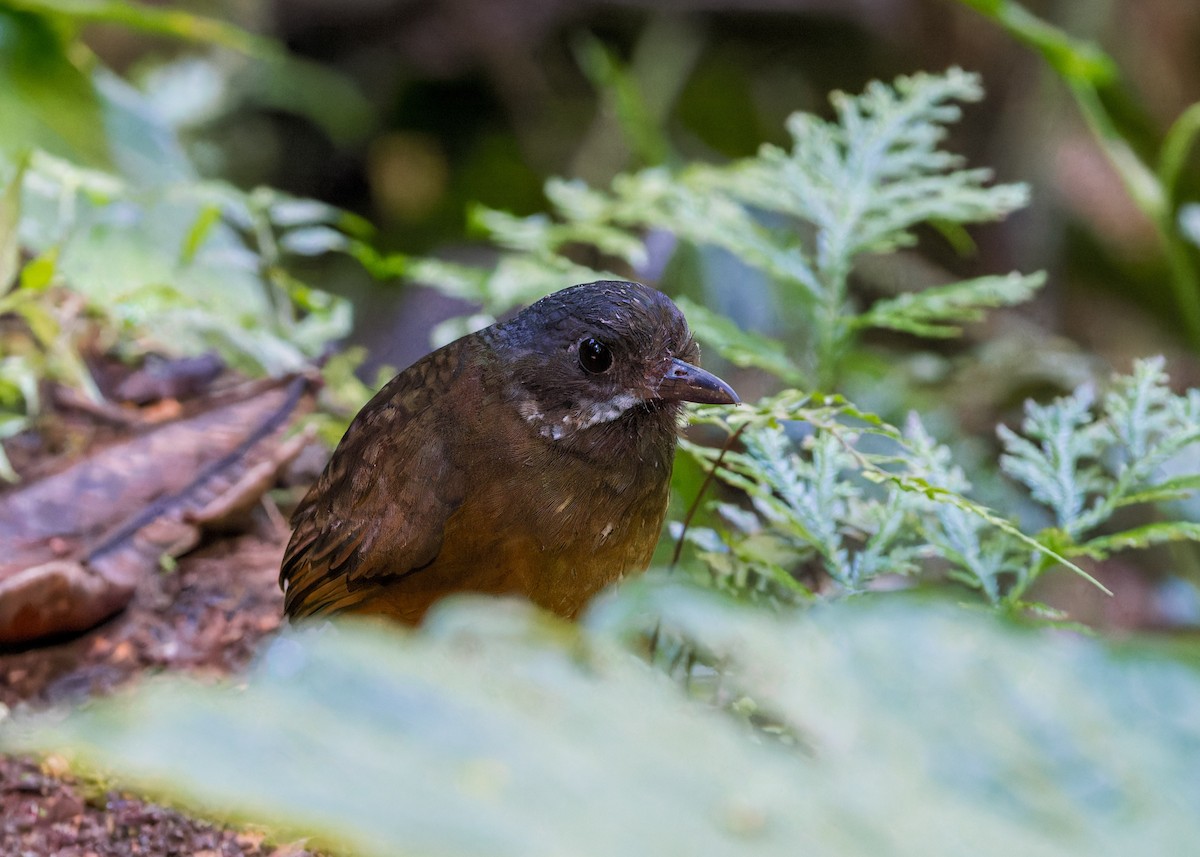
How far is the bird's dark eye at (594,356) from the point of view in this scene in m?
2.60

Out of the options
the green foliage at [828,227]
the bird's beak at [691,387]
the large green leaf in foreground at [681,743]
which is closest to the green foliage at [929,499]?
the bird's beak at [691,387]

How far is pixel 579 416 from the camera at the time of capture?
2.58 m

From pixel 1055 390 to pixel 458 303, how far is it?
320 centimetres

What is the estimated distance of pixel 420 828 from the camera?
0.79 m

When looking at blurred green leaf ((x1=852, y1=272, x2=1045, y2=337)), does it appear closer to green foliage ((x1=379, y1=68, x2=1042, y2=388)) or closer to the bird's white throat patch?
green foliage ((x1=379, y1=68, x2=1042, y2=388))

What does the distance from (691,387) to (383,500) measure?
72 cm

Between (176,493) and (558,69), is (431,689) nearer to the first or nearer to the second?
(176,493)

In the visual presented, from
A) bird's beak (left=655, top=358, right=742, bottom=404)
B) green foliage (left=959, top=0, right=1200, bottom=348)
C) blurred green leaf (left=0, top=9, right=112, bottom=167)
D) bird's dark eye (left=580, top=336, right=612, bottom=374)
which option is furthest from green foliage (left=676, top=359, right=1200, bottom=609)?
blurred green leaf (left=0, top=9, right=112, bottom=167)

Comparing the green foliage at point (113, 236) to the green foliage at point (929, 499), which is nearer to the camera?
the green foliage at point (929, 499)

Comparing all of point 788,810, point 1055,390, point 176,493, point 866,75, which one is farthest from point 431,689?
point 866,75

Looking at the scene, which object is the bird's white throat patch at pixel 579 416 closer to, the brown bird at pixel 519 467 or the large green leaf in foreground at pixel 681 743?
the brown bird at pixel 519 467

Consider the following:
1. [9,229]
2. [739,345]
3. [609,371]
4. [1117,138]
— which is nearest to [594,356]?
[609,371]

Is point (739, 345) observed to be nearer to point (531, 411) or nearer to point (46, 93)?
point (531, 411)

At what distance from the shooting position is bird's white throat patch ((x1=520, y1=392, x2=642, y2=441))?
2.57 metres
